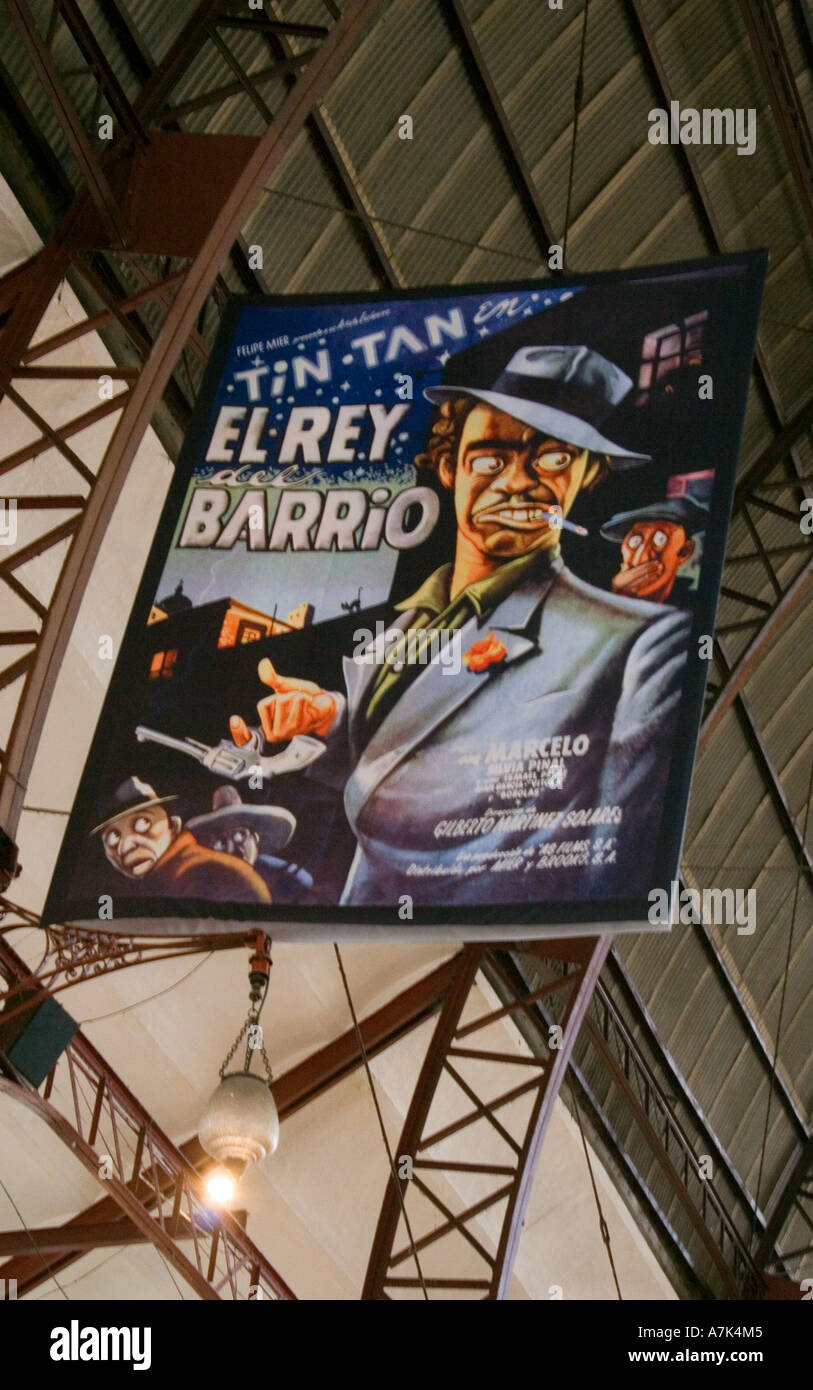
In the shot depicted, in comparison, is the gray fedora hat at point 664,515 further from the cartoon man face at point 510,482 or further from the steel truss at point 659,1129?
the steel truss at point 659,1129

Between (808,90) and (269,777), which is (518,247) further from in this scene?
(269,777)

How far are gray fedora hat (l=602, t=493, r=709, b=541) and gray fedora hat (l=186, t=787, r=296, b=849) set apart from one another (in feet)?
9.01

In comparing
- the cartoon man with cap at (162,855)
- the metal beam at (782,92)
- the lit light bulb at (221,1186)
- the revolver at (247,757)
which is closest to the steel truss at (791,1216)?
the metal beam at (782,92)

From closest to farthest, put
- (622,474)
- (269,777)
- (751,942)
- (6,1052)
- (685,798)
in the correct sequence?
(685,798)
(269,777)
(622,474)
(6,1052)
(751,942)

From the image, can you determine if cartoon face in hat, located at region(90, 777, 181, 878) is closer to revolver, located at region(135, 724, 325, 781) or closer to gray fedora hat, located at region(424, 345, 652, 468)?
revolver, located at region(135, 724, 325, 781)

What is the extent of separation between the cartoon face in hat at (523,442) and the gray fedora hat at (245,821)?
224 centimetres

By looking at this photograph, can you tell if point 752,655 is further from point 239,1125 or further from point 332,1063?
point 239,1125

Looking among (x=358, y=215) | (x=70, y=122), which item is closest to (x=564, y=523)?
(x=70, y=122)

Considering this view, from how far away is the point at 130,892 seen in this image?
33.7ft

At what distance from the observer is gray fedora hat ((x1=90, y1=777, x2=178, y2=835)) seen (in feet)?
35.2

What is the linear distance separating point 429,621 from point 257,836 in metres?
1.80

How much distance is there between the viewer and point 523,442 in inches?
472
